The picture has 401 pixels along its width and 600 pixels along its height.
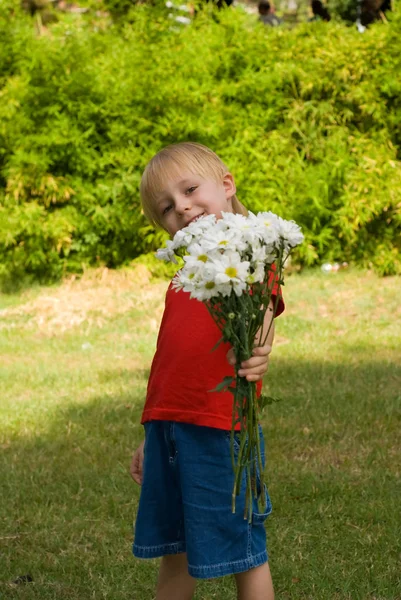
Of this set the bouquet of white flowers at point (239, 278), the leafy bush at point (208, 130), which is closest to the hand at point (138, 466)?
the bouquet of white flowers at point (239, 278)

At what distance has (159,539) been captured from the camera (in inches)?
81.2

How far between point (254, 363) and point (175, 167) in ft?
1.86

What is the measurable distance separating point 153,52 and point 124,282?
1.95 m

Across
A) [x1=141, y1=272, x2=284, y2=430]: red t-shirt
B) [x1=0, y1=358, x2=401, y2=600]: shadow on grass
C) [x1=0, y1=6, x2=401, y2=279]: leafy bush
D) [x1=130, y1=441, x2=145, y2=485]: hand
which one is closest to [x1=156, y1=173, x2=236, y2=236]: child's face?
[x1=141, y1=272, x2=284, y2=430]: red t-shirt

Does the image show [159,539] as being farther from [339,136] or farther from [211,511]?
[339,136]

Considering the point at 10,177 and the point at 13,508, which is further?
the point at 10,177

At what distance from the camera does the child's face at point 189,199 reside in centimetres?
210

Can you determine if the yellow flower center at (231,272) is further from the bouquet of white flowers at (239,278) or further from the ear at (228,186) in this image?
the ear at (228,186)

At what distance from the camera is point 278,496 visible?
3.26m

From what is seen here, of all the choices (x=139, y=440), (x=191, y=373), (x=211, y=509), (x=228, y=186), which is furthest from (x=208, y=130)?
(x=211, y=509)

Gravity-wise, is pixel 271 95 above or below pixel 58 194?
above

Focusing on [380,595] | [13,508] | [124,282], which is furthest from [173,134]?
[380,595]

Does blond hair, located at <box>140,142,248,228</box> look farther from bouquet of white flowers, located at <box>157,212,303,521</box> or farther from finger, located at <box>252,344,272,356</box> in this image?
finger, located at <box>252,344,272,356</box>

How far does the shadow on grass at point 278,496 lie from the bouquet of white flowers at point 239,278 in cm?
94
